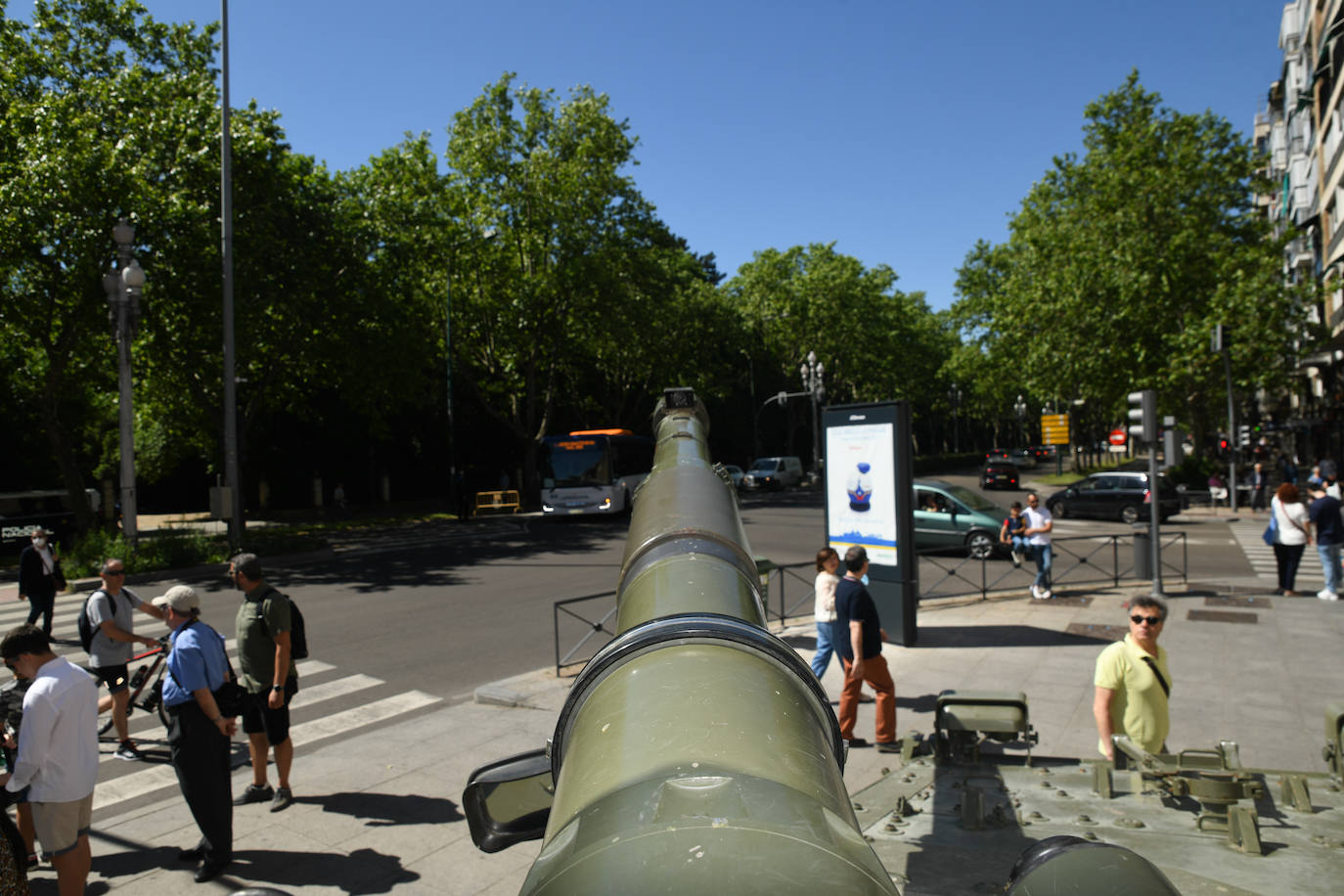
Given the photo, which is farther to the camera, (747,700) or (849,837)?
(747,700)

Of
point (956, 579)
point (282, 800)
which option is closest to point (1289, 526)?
point (956, 579)

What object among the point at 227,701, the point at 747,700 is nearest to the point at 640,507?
the point at 747,700

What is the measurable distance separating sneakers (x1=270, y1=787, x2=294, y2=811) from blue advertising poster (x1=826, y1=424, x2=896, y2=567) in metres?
6.80

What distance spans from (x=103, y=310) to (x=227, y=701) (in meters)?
17.1

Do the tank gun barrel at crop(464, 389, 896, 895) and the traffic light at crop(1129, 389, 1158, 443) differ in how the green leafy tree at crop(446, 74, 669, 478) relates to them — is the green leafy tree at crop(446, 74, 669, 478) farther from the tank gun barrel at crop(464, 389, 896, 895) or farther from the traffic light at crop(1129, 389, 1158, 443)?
the tank gun barrel at crop(464, 389, 896, 895)

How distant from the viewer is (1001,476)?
38.6 m

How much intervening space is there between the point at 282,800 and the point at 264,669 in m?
0.90

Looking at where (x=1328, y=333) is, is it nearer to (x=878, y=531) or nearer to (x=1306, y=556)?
(x=1306, y=556)

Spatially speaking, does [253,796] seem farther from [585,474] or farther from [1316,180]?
[1316,180]

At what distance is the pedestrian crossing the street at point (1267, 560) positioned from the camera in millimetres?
13945

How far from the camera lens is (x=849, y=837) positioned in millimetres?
1027

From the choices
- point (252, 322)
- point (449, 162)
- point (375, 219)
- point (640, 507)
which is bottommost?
point (640, 507)

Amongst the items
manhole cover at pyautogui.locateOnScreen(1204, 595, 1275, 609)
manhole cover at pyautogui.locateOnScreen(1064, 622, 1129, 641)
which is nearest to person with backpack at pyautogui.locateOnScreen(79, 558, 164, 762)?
manhole cover at pyautogui.locateOnScreen(1064, 622, 1129, 641)

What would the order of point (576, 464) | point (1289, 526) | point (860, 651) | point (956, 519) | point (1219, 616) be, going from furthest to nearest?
1. point (576, 464)
2. point (956, 519)
3. point (1289, 526)
4. point (1219, 616)
5. point (860, 651)
